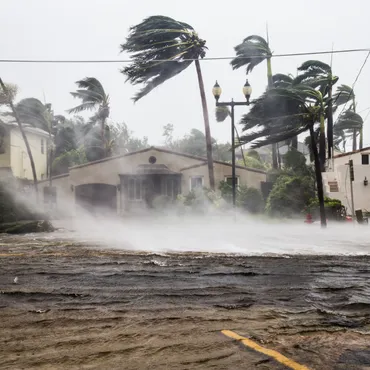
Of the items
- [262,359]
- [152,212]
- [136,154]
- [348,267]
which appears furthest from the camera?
[136,154]

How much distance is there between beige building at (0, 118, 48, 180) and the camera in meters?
34.8

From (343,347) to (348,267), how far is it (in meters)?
4.72

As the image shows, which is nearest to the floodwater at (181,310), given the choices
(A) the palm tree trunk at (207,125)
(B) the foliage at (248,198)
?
(B) the foliage at (248,198)

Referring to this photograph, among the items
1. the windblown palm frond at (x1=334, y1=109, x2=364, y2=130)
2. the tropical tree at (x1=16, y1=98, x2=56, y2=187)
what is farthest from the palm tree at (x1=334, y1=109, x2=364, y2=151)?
the tropical tree at (x1=16, y1=98, x2=56, y2=187)

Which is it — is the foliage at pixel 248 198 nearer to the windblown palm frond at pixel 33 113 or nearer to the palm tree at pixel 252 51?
the palm tree at pixel 252 51

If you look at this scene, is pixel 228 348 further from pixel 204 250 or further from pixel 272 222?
pixel 272 222

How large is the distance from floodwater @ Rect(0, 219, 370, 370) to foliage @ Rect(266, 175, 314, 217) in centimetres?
1410

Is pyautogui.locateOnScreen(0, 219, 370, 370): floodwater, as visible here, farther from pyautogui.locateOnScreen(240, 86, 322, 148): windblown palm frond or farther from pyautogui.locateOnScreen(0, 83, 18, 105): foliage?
pyautogui.locateOnScreen(0, 83, 18, 105): foliage

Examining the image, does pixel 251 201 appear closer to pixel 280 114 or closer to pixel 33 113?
pixel 280 114

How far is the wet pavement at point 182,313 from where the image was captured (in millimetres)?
3777

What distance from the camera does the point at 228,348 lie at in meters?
3.93

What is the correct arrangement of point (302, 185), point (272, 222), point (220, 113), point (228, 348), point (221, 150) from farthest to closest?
point (221, 150) → point (220, 113) → point (302, 185) → point (272, 222) → point (228, 348)

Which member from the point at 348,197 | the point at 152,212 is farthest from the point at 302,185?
the point at 152,212

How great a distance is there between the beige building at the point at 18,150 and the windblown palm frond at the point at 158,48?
11749mm
